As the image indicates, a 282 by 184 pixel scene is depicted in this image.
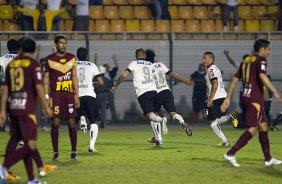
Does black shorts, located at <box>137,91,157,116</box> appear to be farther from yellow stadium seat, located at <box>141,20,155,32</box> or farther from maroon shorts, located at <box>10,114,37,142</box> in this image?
yellow stadium seat, located at <box>141,20,155,32</box>

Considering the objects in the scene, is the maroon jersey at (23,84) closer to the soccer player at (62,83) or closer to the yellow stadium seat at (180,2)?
the soccer player at (62,83)

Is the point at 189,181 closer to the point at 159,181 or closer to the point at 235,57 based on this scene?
the point at 159,181

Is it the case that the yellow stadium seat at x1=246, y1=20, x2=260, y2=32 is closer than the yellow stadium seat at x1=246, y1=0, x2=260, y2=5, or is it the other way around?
the yellow stadium seat at x1=246, y1=20, x2=260, y2=32

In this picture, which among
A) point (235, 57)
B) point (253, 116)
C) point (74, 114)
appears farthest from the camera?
point (235, 57)

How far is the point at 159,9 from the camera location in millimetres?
31422

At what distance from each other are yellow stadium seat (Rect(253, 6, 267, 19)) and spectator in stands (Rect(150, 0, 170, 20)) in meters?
3.34

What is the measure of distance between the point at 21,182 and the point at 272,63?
59.3ft

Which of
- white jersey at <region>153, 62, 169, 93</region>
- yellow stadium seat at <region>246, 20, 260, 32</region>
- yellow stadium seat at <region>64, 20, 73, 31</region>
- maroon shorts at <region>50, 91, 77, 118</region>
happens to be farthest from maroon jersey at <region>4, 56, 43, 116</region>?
yellow stadium seat at <region>246, 20, 260, 32</region>

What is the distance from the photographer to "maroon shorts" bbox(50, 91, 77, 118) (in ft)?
53.4

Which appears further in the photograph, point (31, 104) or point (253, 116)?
point (253, 116)

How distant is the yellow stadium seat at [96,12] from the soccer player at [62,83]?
1526 cm

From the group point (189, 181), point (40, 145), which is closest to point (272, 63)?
point (40, 145)

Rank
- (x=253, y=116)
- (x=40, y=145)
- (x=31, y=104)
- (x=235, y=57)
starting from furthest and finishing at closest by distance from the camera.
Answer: (x=235, y=57)
(x=40, y=145)
(x=253, y=116)
(x=31, y=104)

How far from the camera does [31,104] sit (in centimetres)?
1263
